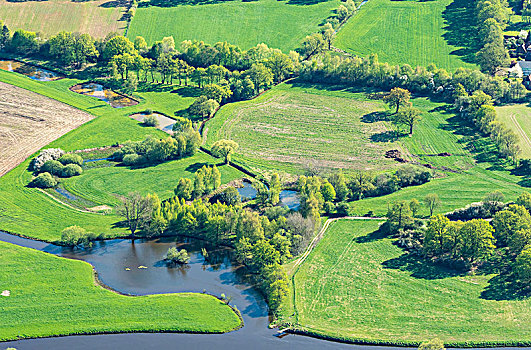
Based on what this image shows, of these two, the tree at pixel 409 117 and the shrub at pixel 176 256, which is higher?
the tree at pixel 409 117

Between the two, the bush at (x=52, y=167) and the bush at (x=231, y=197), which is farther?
the bush at (x=52, y=167)

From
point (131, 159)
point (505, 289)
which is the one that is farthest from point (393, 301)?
point (131, 159)

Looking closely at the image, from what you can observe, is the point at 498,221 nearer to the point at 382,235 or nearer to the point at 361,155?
the point at 382,235

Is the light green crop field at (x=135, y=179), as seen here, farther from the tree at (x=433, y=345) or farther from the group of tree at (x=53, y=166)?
the tree at (x=433, y=345)

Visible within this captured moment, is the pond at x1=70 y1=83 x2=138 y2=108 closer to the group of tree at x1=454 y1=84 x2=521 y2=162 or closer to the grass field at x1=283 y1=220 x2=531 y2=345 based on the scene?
the grass field at x1=283 y1=220 x2=531 y2=345

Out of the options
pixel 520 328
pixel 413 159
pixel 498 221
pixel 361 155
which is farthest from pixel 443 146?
pixel 520 328

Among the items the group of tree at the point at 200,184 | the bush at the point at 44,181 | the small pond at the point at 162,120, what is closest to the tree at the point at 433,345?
the group of tree at the point at 200,184

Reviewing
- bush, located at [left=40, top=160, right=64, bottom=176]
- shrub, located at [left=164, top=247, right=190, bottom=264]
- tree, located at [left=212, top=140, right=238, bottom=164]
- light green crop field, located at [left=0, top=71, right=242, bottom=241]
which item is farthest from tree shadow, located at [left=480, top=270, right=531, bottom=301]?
bush, located at [left=40, top=160, right=64, bottom=176]
